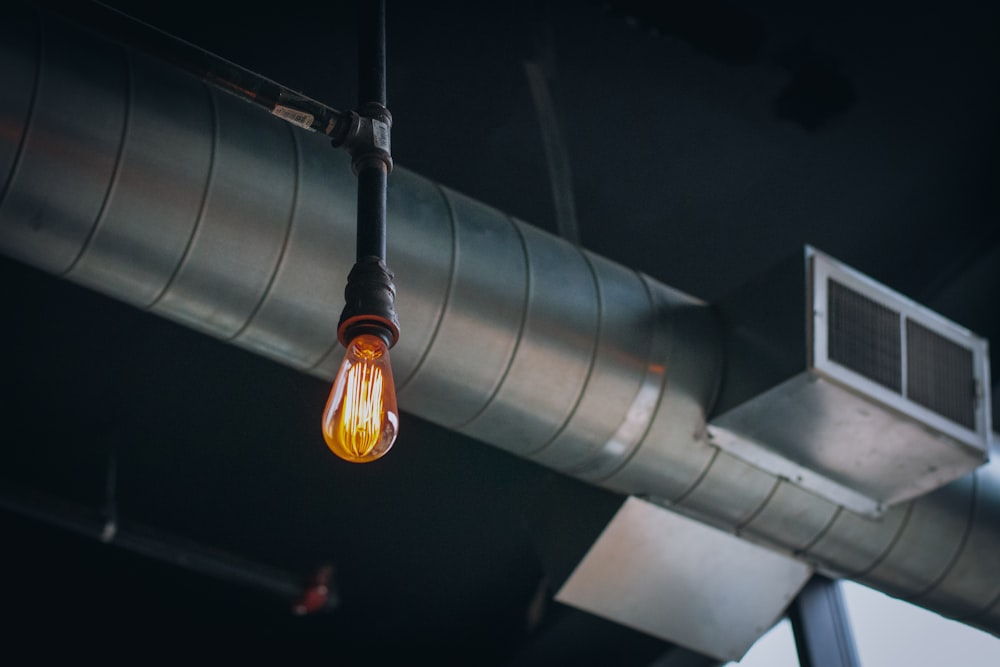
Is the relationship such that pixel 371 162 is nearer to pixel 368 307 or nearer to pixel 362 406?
pixel 368 307

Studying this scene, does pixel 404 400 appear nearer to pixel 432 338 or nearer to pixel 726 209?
pixel 432 338

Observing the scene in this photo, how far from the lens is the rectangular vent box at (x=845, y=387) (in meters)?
2.55

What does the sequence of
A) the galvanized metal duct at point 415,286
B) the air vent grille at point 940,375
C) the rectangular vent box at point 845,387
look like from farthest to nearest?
the air vent grille at point 940,375
the rectangular vent box at point 845,387
the galvanized metal duct at point 415,286

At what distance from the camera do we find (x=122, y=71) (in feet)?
7.04

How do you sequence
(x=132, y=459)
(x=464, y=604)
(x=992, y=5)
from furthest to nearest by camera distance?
(x=464, y=604) → (x=132, y=459) → (x=992, y=5)

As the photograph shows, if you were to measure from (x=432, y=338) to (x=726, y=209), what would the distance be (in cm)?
144

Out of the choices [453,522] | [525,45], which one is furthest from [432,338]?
[453,522]

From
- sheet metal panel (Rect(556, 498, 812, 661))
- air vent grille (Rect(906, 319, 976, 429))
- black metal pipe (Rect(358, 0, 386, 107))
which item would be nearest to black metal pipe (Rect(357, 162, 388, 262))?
black metal pipe (Rect(358, 0, 386, 107))

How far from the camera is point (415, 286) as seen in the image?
2.34 m

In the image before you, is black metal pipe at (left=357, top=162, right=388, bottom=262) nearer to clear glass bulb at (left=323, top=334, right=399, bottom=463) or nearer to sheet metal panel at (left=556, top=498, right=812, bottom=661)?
clear glass bulb at (left=323, top=334, right=399, bottom=463)

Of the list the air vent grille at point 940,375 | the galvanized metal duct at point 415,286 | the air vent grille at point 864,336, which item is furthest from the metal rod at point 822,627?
the air vent grille at point 864,336

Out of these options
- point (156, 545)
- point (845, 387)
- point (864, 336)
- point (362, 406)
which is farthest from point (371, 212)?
point (156, 545)

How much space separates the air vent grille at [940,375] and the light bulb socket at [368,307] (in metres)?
1.63

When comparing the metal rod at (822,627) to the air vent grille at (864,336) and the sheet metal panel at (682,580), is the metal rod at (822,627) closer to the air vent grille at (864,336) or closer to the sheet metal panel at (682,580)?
the sheet metal panel at (682,580)
